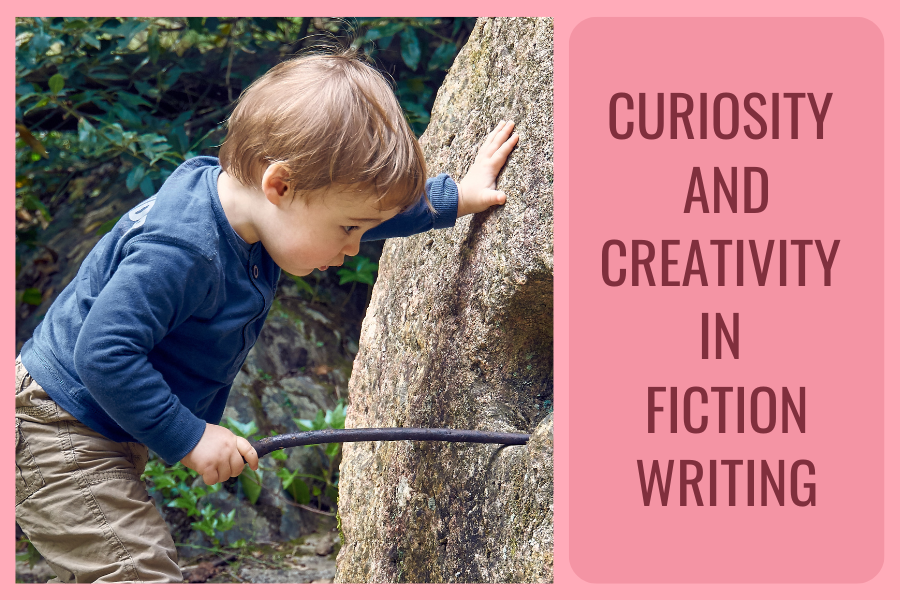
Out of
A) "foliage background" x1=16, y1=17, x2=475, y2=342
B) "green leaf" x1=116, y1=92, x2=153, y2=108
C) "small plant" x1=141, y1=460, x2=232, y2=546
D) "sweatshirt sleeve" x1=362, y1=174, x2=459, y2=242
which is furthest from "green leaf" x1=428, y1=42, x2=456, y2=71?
"small plant" x1=141, y1=460, x2=232, y2=546

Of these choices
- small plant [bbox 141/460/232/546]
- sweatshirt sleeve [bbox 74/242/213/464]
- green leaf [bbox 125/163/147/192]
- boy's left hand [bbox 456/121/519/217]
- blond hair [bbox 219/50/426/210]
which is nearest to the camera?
sweatshirt sleeve [bbox 74/242/213/464]

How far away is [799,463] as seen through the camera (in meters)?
1.26

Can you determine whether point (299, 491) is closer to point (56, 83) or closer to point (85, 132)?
point (85, 132)

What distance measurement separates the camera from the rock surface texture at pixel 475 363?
149cm

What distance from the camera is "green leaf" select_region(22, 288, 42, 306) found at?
3582 millimetres

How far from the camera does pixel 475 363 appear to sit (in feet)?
5.55

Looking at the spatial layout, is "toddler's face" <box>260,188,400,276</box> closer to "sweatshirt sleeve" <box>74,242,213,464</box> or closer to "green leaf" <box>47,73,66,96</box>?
"sweatshirt sleeve" <box>74,242,213,464</box>

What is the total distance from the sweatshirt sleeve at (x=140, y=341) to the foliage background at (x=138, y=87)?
63.3 inches

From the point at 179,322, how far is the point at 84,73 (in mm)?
2286

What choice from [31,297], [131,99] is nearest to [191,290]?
[131,99]

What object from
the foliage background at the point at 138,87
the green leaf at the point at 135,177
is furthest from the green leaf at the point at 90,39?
the green leaf at the point at 135,177

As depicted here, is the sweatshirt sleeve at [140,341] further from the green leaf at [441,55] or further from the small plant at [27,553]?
the small plant at [27,553]

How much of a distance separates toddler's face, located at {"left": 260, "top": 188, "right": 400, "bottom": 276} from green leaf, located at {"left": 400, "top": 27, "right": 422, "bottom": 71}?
1497 millimetres

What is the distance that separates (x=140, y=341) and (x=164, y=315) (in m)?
0.07
